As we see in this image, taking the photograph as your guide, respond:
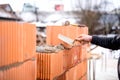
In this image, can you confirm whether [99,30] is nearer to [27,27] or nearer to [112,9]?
[112,9]

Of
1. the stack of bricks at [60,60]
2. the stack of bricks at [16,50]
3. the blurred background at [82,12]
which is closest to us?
the stack of bricks at [16,50]

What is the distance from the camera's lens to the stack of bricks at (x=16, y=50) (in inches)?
53.9

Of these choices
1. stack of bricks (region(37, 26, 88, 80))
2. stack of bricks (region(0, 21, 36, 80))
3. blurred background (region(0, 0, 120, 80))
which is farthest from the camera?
blurred background (region(0, 0, 120, 80))

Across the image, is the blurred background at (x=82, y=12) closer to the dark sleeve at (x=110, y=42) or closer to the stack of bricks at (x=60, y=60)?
the stack of bricks at (x=60, y=60)

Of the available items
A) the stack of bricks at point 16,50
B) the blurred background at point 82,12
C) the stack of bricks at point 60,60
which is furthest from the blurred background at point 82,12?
the stack of bricks at point 16,50

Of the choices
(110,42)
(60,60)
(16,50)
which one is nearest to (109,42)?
(110,42)

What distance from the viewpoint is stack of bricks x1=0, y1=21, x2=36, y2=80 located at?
1.37 meters

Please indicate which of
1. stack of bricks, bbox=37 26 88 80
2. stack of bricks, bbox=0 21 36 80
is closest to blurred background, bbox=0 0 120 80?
stack of bricks, bbox=37 26 88 80

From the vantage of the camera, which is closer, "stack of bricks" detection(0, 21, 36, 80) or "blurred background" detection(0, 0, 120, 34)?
"stack of bricks" detection(0, 21, 36, 80)

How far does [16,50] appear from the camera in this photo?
59.4 inches

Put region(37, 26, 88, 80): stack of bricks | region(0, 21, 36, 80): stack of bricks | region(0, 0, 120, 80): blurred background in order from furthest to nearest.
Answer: region(0, 0, 120, 80): blurred background
region(37, 26, 88, 80): stack of bricks
region(0, 21, 36, 80): stack of bricks

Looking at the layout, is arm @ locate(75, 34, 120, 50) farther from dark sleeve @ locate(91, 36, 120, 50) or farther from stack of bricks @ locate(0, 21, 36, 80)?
stack of bricks @ locate(0, 21, 36, 80)

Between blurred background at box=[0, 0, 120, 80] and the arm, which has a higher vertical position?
blurred background at box=[0, 0, 120, 80]

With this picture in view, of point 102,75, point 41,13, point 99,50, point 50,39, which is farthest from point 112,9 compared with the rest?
point 50,39
